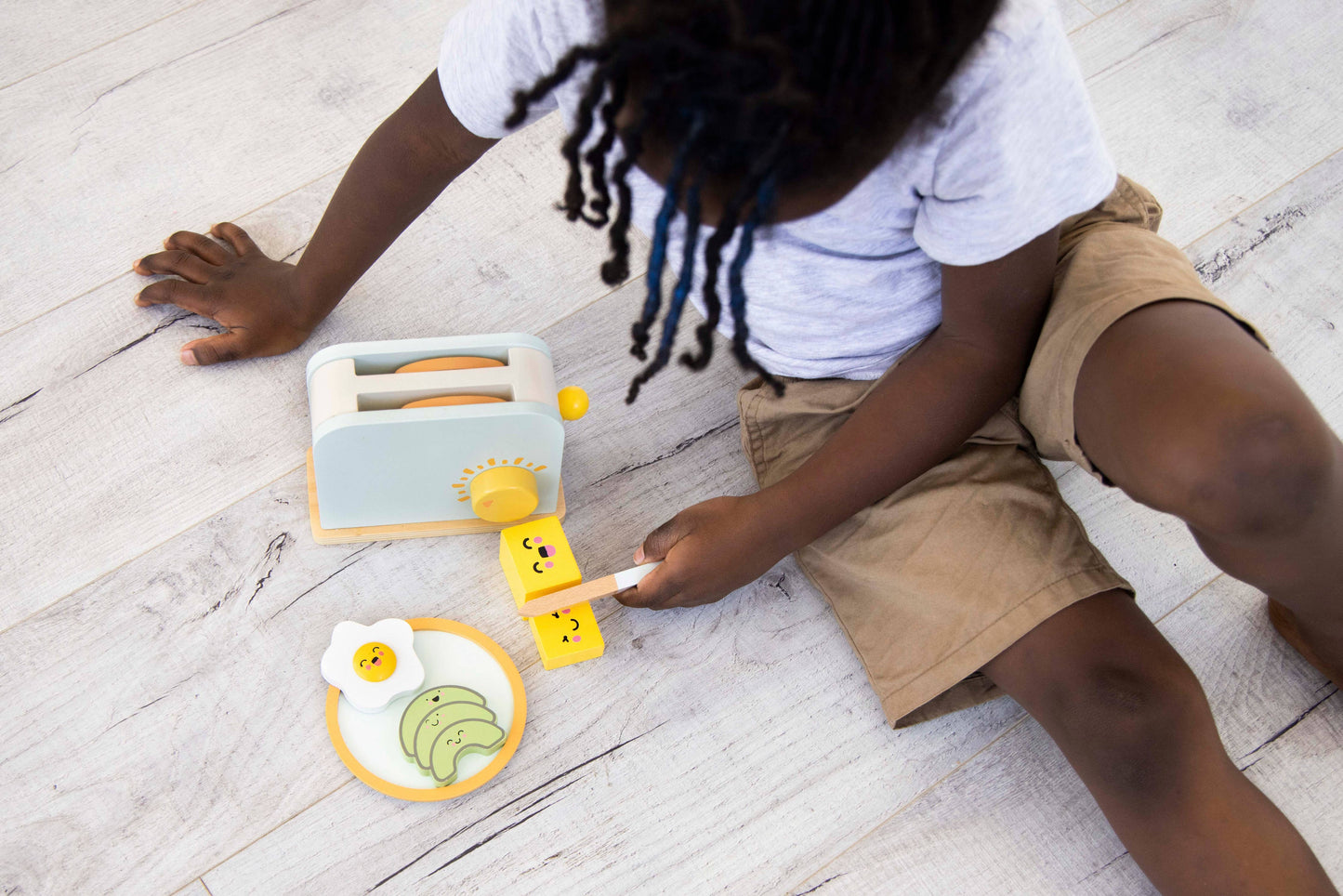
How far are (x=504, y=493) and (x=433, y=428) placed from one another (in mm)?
75

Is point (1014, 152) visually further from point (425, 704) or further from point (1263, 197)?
point (1263, 197)

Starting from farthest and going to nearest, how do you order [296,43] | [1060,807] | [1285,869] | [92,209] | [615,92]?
[296,43] → [92,209] → [1060,807] → [1285,869] → [615,92]

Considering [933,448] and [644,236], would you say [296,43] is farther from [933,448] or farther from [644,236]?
[933,448]

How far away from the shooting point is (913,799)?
2.37 feet

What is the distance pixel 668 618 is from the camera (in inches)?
30.1

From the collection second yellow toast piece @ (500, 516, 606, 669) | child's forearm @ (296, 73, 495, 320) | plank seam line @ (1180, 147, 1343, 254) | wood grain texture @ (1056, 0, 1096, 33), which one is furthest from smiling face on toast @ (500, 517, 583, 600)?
wood grain texture @ (1056, 0, 1096, 33)

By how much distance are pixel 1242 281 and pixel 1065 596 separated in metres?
0.44

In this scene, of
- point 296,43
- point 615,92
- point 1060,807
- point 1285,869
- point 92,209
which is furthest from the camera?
point 296,43

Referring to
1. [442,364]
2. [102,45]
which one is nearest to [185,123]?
[102,45]

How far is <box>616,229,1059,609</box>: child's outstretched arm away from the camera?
0.64 m

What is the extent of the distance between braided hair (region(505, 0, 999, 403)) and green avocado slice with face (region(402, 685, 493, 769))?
1.16ft

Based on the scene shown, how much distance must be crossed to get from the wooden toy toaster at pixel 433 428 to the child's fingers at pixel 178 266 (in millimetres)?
207

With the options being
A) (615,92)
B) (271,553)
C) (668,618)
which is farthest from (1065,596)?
(271,553)

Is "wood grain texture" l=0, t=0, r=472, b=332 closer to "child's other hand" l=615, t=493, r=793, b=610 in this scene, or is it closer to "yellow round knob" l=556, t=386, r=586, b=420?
"yellow round knob" l=556, t=386, r=586, b=420
